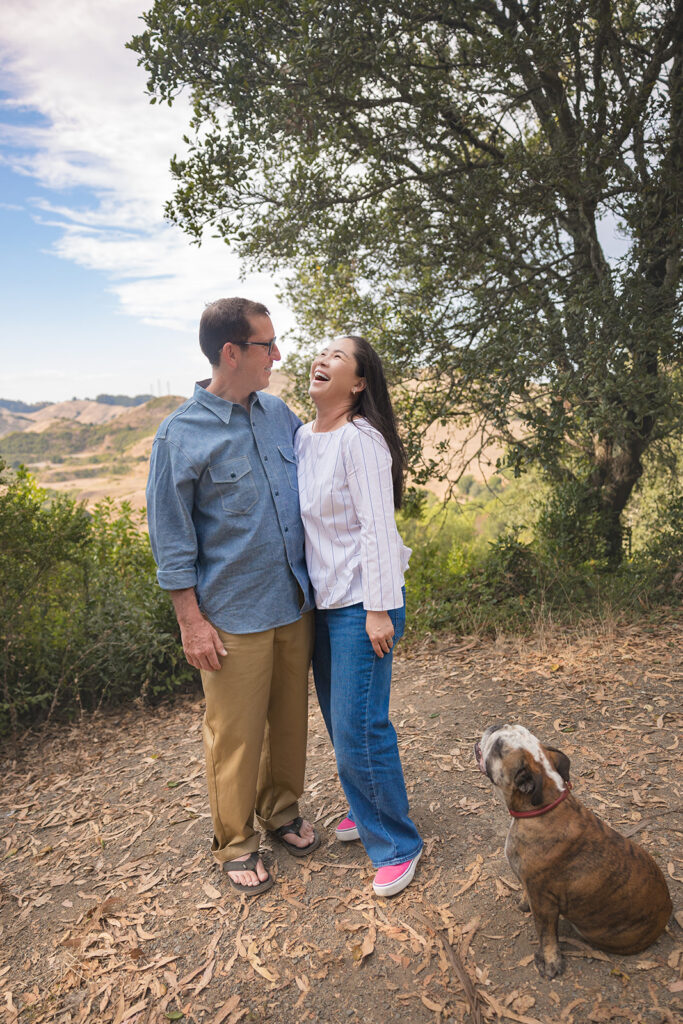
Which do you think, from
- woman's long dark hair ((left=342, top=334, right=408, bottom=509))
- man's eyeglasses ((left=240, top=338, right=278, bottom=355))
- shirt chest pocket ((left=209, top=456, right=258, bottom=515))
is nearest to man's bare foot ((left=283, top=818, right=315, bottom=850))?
shirt chest pocket ((left=209, top=456, right=258, bottom=515))

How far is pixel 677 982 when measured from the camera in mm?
2217

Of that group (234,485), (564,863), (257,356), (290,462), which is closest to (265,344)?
(257,356)

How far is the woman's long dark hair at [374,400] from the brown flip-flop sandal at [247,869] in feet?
6.03

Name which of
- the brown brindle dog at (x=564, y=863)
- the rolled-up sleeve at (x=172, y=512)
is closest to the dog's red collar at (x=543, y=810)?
the brown brindle dog at (x=564, y=863)

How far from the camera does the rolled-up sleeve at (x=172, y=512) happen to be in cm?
262

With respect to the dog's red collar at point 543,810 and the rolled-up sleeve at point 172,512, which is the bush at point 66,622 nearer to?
the rolled-up sleeve at point 172,512

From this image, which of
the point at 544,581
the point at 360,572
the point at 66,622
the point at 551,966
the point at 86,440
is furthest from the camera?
the point at 86,440

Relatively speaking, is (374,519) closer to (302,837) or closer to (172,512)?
(172,512)

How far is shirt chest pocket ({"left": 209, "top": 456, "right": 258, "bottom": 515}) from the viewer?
8.89 ft

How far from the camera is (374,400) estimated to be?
9.22 ft

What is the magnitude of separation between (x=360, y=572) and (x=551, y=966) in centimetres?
153

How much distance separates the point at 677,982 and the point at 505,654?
329cm

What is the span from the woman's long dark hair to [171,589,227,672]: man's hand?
990 mm

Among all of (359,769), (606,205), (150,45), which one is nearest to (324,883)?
(359,769)
